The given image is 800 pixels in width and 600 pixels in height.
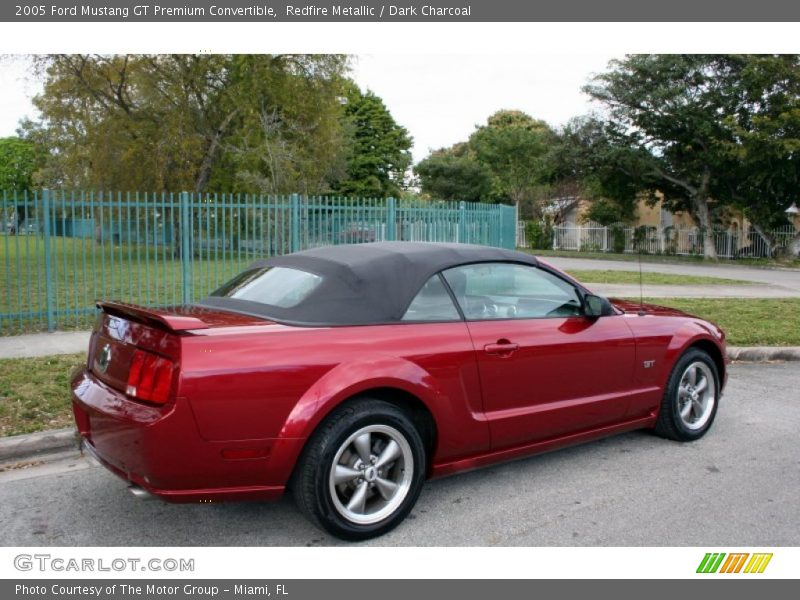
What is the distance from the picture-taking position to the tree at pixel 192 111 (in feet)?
78.1

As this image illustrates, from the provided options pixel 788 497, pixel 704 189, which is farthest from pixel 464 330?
pixel 704 189

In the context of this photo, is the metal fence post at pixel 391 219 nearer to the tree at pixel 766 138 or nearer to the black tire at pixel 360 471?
the black tire at pixel 360 471

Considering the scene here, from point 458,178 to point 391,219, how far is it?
1545 inches

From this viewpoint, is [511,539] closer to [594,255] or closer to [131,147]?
[131,147]

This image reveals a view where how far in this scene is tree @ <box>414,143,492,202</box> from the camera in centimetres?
5056

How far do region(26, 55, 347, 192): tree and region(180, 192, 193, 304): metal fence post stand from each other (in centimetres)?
1249

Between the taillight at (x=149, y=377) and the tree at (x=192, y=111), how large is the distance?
67.7 feet

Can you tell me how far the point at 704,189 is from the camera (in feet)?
102

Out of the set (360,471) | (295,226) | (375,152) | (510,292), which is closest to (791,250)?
(295,226)

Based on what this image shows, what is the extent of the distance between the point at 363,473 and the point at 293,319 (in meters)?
0.88

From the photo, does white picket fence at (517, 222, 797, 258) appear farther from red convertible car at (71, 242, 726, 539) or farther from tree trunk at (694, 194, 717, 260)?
red convertible car at (71, 242, 726, 539)

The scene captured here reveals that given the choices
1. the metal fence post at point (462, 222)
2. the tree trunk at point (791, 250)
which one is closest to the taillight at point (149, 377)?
the metal fence post at point (462, 222)

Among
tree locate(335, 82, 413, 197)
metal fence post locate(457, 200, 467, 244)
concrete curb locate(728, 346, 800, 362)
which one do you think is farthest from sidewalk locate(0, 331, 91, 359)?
tree locate(335, 82, 413, 197)

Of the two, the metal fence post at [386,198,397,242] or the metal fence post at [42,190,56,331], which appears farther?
the metal fence post at [386,198,397,242]
